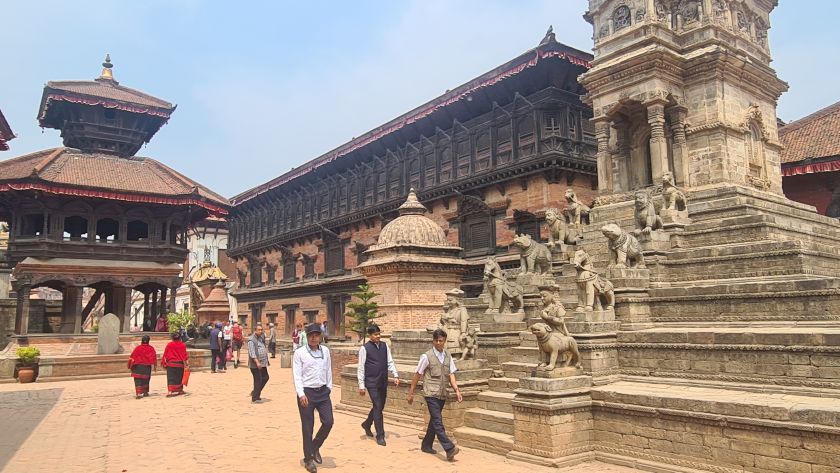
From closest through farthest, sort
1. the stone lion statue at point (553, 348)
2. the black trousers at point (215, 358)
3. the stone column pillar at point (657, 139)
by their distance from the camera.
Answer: the stone lion statue at point (553, 348) → the stone column pillar at point (657, 139) → the black trousers at point (215, 358)

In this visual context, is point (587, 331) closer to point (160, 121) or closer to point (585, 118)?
point (585, 118)

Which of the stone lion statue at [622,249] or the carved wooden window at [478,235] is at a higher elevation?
the carved wooden window at [478,235]

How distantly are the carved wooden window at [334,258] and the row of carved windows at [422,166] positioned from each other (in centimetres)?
174

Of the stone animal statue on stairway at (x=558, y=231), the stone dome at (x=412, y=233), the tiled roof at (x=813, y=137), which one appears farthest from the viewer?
the tiled roof at (x=813, y=137)

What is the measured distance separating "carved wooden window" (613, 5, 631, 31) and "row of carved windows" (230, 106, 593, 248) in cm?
657

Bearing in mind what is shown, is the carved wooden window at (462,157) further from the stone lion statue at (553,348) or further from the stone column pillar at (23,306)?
the stone lion statue at (553,348)

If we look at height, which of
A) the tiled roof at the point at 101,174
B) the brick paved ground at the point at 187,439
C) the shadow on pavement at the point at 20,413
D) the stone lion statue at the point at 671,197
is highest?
the tiled roof at the point at 101,174

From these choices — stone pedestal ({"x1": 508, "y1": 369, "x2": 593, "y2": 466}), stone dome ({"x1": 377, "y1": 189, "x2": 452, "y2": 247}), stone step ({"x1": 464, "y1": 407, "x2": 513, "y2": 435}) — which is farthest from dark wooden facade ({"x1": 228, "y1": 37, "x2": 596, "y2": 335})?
stone pedestal ({"x1": 508, "y1": 369, "x2": 593, "y2": 466})

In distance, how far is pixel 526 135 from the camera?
2469 centimetres

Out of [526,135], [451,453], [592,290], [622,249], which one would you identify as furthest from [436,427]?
[526,135]

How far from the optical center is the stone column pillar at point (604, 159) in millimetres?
17078

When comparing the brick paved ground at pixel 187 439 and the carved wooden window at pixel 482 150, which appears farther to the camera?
the carved wooden window at pixel 482 150

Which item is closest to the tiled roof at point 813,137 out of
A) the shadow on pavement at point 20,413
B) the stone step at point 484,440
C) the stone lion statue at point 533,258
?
the stone lion statue at point 533,258

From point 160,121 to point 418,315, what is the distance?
67.0ft
